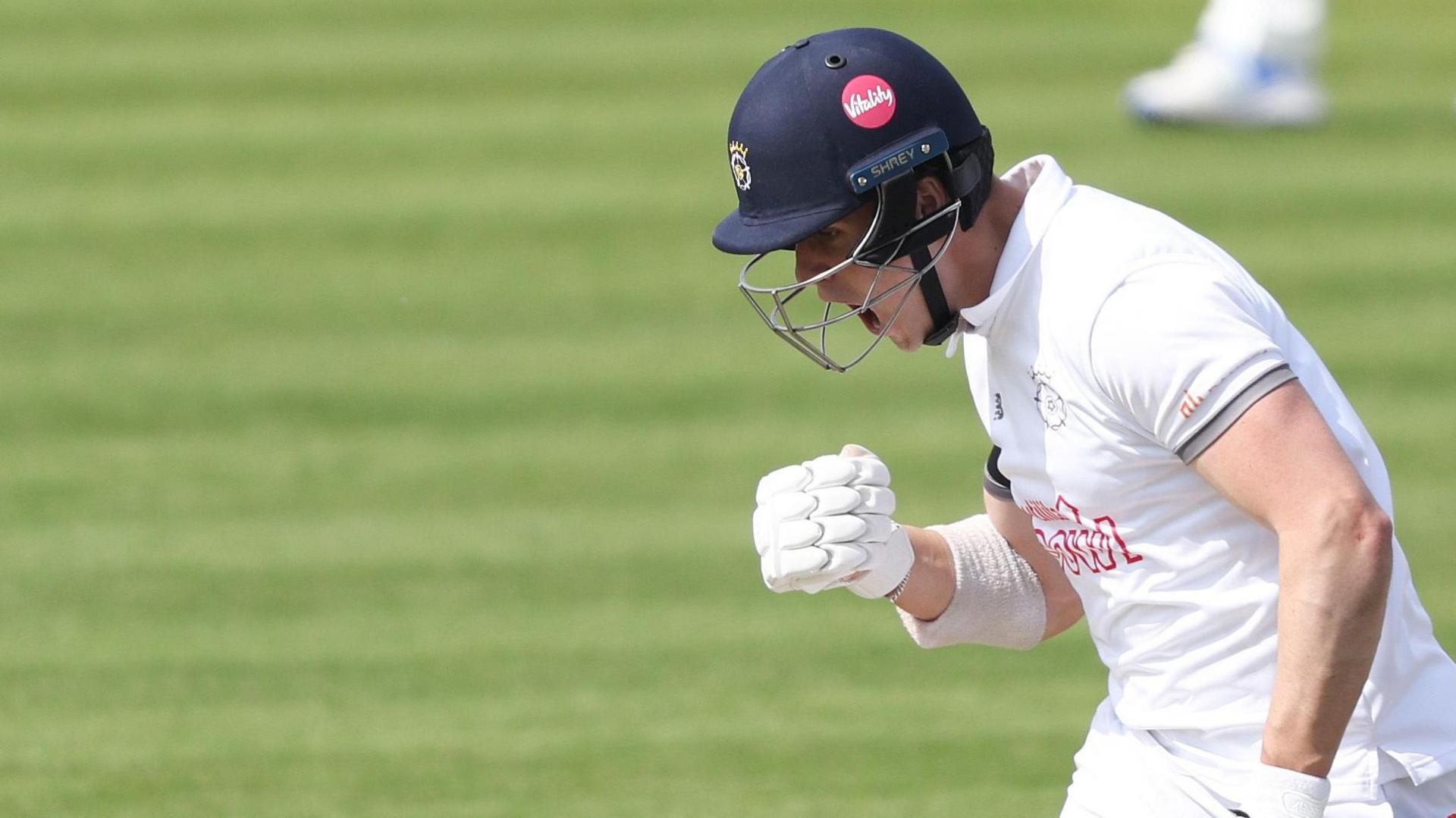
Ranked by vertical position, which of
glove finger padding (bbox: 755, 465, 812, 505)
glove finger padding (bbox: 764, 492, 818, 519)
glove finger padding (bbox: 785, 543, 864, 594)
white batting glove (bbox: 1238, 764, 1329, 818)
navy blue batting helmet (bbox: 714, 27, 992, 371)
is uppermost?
navy blue batting helmet (bbox: 714, 27, 992, 371)

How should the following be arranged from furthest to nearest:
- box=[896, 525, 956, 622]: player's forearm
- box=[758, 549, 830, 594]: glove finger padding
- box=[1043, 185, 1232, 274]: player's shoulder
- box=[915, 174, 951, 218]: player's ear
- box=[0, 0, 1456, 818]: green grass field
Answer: box=[0, 0, 1456, 818]: green grass field → box=[896, 525, 956, 622]: player's forearm → box=[758, 549, 830, 594]: glove finger padding → box=[915, 174, 951, 218]: player's ear → box=[1043, 185, 1232, 274]: player's shoulder

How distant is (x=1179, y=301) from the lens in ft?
9.08

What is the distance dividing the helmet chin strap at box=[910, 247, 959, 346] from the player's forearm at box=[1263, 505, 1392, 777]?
714mm

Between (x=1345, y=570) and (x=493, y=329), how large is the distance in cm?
566

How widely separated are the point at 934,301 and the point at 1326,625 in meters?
0.82

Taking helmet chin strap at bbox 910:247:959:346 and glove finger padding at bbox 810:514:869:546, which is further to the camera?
glove finger padding at bbox 810:514:869:546

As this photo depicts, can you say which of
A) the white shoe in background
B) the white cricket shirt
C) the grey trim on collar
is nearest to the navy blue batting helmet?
the white cricket shirt

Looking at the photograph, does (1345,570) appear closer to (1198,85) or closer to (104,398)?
(104,398)

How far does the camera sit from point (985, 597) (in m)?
3.67

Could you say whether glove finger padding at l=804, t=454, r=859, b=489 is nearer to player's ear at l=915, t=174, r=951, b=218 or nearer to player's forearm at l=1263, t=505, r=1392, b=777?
player's ear at l=915, t=174, r=951, b=218

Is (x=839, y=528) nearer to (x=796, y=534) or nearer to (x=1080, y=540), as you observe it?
(x=796, y=534)

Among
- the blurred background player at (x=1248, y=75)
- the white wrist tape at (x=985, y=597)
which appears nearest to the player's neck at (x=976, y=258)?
the white wrist tape at (x=985, y=597)

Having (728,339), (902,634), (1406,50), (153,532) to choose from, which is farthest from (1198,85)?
(153,532)

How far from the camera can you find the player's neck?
10.4ft
